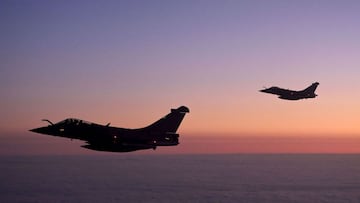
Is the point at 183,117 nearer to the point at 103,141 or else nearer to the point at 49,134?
the point at 103,141

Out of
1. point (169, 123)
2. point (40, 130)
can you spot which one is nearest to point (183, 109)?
point (169, 123)

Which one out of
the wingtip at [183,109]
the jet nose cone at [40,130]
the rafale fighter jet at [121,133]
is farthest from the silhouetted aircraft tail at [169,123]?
the jet nose cone at [40,130]

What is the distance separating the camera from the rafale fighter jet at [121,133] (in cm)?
3384

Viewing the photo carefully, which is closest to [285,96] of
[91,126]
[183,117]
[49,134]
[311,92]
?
[311,92]

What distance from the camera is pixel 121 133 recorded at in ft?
117

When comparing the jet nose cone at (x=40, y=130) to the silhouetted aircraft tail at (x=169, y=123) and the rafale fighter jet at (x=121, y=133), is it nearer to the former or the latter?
the rafale fighter jet at (x=121, y=133)

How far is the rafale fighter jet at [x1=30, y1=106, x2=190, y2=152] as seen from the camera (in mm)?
33844

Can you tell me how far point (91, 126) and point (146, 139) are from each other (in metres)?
5.86

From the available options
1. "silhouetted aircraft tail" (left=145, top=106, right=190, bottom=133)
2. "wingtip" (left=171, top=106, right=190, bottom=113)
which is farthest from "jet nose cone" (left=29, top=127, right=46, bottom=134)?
"wingtip" (left=171, top=106, right=190, bottom=113)

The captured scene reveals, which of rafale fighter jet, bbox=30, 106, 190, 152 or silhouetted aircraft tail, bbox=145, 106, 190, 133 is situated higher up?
silhouetted aircraft tail, bbox=145, 106, 190, 133

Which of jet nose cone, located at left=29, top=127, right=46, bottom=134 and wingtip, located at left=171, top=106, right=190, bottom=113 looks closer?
wingtip, located at left=171, top=106, right=190, bottom=113

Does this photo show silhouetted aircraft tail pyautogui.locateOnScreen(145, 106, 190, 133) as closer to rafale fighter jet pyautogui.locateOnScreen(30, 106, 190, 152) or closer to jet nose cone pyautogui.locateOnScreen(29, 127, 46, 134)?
rafale fighter jet pyautogui.locateOnScreen(30, 106, 190, 152)

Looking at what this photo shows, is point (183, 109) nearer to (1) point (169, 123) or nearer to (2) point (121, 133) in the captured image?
(1) point (169, 123)

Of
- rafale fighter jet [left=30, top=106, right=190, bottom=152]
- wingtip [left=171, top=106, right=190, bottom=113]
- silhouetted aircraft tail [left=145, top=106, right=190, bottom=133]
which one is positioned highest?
wingtip [left=171, top=106, right=190, bottom=113]
